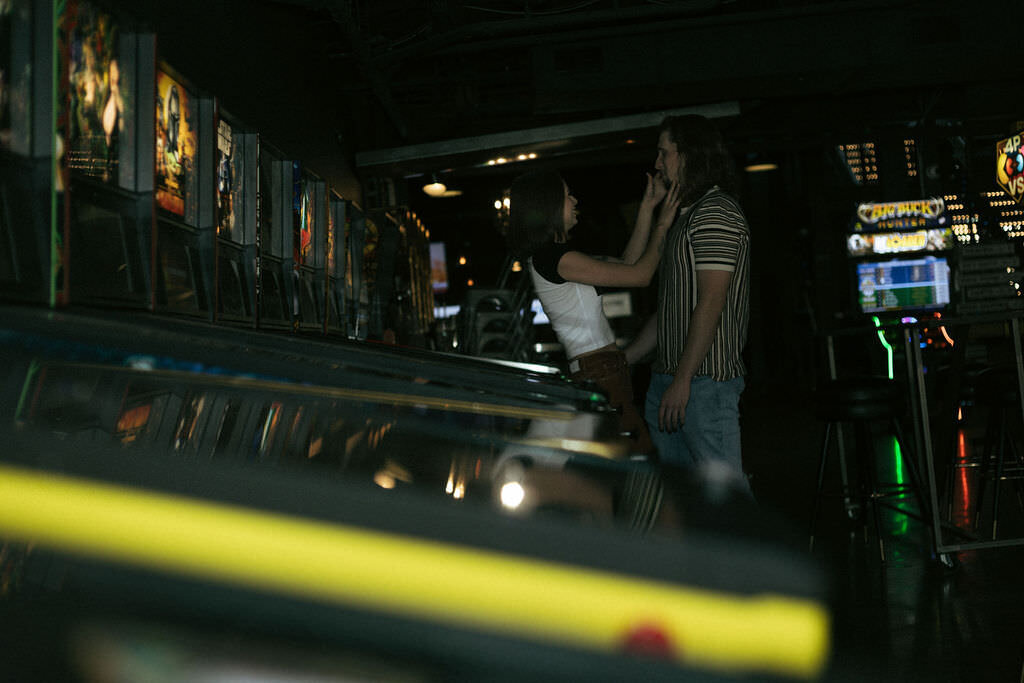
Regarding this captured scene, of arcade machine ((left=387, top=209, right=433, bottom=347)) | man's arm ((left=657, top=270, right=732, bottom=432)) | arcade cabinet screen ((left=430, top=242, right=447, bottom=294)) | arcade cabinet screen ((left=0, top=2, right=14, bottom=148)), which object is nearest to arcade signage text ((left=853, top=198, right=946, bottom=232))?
arcade machine ((left=387, top=209, right=433, bottom=347))

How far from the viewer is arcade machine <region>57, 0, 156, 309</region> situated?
2.16 metres

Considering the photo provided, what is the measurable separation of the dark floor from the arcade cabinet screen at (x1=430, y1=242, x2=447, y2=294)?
9483 millimetres

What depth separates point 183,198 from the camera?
3061 mm

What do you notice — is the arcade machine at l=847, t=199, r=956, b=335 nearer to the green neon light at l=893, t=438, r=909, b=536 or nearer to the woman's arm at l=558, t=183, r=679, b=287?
the green neon light at l=893, t=438, r=909, b=536

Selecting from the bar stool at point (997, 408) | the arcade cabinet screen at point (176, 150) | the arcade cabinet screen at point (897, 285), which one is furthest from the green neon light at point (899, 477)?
the arcade cabinet screen at point (176, 150)

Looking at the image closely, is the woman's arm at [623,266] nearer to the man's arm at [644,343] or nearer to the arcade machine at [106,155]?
the man's arm at [644,343]

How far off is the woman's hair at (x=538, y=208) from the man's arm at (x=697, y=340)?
0.37 m

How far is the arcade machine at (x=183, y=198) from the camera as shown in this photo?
2.82 m

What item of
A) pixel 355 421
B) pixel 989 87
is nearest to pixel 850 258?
pixel 989 87

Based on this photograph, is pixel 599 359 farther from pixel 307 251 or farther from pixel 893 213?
pixel 893 213

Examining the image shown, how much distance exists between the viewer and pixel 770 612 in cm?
33

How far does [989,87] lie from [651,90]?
396 centimetres

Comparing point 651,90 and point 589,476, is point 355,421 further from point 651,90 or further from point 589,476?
point 651,90

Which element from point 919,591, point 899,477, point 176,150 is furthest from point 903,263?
point 176,150
